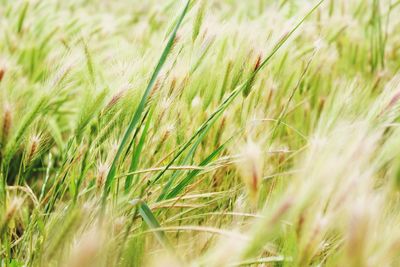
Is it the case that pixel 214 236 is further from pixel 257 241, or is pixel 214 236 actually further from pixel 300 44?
pixel 300 44

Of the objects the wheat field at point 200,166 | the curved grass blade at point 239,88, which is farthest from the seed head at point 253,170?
the curved grass blade at point 239,88

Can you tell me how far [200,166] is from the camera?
80cm

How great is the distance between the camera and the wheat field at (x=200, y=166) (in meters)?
0.52

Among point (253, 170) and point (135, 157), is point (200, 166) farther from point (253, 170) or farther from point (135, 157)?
point (253, 170)

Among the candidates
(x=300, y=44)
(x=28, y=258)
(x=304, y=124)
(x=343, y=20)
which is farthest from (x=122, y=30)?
(x=28, y=258)

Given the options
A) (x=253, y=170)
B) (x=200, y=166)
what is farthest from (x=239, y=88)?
(x=253, y=170)

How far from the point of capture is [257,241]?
0.46 m

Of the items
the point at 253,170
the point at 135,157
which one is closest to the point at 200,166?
the point at 135,157

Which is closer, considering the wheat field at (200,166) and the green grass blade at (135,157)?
the wheat field at (200,166)

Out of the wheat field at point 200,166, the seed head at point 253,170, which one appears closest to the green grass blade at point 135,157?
the wheat field at point 200,166

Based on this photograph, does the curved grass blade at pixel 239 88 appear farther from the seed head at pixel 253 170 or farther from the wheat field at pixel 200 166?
the seed head at pixel 253 170

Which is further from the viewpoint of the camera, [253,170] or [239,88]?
[239,88]

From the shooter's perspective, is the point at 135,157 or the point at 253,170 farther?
the point at 135,157

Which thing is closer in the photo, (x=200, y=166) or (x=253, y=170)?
(x=253, y=170)
